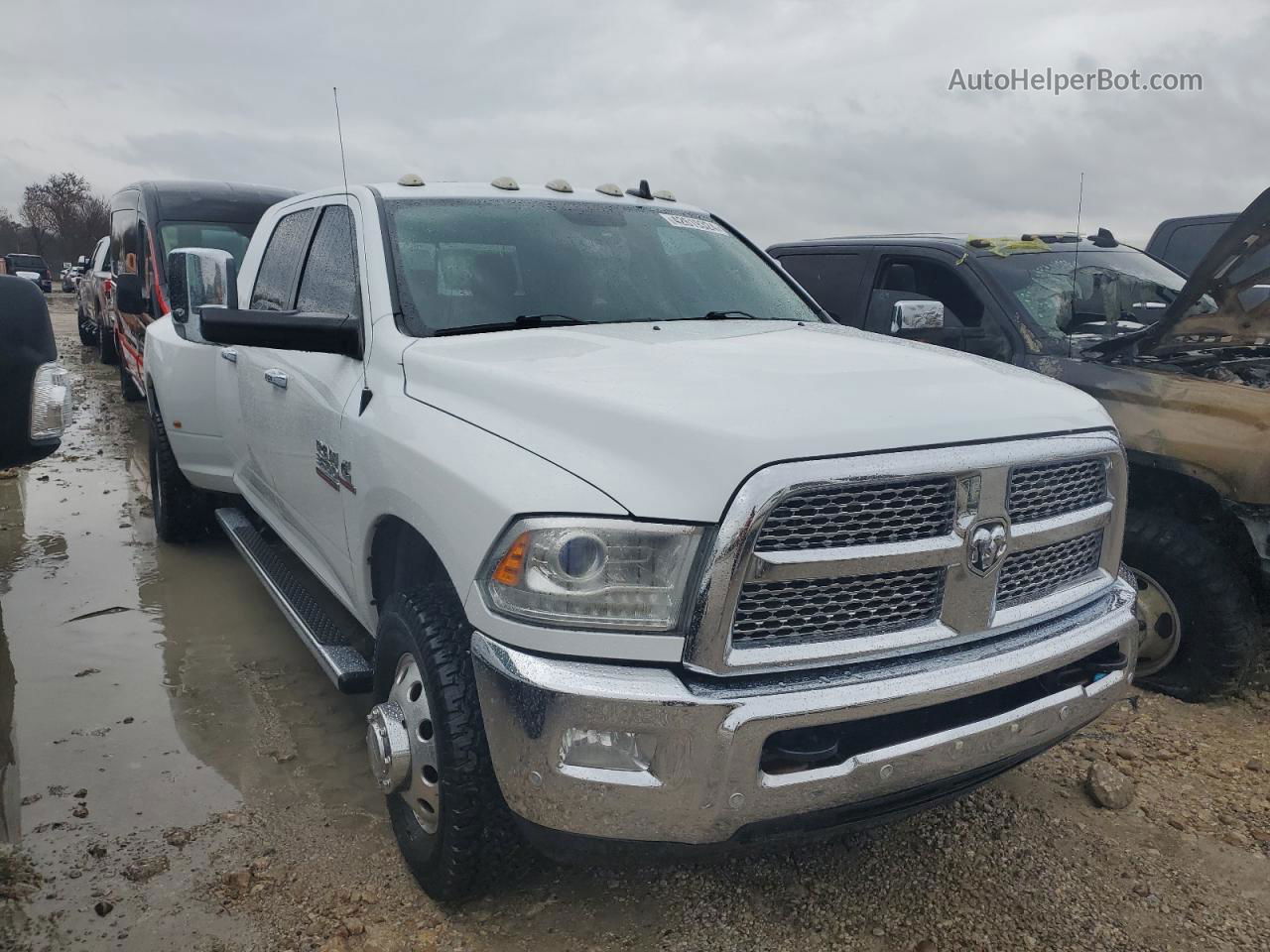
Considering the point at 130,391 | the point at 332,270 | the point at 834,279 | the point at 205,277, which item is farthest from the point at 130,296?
the point at 834,279

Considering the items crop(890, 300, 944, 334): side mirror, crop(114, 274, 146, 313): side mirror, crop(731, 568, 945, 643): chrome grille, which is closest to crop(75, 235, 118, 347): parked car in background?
crop(114, 274, 146, 313): side mirror

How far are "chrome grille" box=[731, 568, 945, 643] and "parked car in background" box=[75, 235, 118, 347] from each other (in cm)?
1209

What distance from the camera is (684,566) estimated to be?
1982 millimetres

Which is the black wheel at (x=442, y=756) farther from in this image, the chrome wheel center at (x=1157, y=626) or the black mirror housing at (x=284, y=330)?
the chrome wheel center at (x=1157, y=626)

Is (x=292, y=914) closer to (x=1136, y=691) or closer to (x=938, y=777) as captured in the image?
(x=938, y=777)

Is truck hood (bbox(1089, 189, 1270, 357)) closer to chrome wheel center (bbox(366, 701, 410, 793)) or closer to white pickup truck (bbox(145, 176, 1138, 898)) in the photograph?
white pickup truck (bbox(145, 176, 1138, 898))

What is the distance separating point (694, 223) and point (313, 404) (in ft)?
5.24

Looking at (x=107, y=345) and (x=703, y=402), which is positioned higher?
(x=703, y=402)

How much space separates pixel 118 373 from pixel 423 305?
12392 mm

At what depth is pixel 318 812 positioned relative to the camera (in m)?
3.05

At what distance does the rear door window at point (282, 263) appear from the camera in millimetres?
3991

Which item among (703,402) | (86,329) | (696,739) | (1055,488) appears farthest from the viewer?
(86,329)

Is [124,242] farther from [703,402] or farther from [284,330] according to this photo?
[703,402]

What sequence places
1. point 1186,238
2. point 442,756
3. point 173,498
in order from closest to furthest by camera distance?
point 442,756
point 173,498
point 1186,238
